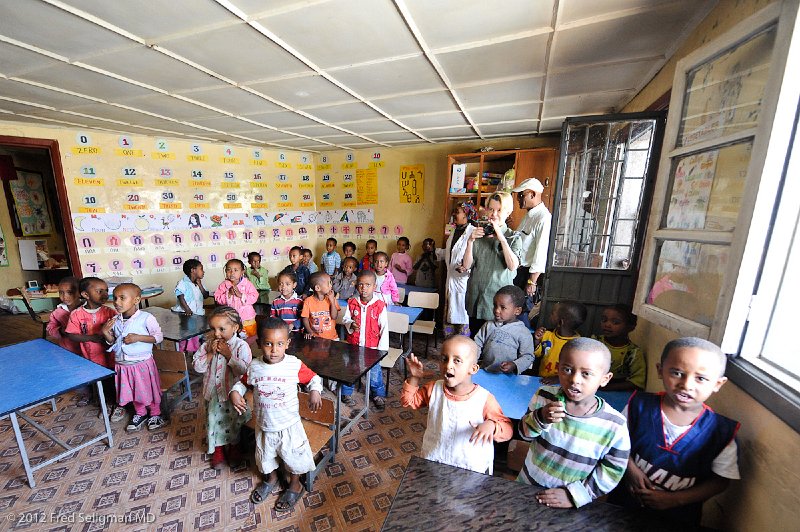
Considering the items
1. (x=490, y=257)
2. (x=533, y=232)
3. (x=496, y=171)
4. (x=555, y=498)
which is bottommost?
(x=555, y=498)

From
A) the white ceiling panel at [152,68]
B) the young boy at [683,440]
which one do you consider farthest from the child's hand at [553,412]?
the white ceiling panel at [152,68]

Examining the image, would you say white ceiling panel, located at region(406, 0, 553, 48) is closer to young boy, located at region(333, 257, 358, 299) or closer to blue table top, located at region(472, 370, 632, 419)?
blue table top, located at region(472, 370, 632, 419)

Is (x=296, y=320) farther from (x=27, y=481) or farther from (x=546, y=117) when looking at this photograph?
(x=546, y=117)

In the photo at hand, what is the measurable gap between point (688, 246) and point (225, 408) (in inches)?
109

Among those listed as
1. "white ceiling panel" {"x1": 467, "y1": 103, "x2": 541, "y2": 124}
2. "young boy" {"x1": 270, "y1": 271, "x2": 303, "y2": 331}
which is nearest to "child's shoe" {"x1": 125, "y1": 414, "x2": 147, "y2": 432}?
"young boy" {"x1": 270, "y1": 271, "x2": 303, "y2": 331}

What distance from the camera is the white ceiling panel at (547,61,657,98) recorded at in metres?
2.08

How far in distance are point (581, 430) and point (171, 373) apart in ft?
10.1

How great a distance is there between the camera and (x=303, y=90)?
99.1 inches

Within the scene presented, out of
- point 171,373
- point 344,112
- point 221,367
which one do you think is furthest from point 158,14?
point 171,373

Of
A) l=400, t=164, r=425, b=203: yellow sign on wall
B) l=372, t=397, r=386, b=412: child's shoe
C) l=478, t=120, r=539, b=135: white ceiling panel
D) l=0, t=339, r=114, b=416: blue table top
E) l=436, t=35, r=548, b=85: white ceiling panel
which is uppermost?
l=478, t=120, r=539, b=135: white ceiling panel

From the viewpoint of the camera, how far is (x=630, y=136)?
2.78 metres

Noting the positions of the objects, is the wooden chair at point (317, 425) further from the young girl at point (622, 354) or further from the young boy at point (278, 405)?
the young girl at point (622, 354)

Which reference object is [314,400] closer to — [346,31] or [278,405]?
[278,405]

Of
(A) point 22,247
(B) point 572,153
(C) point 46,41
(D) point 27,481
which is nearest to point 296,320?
(D) point 27,481
